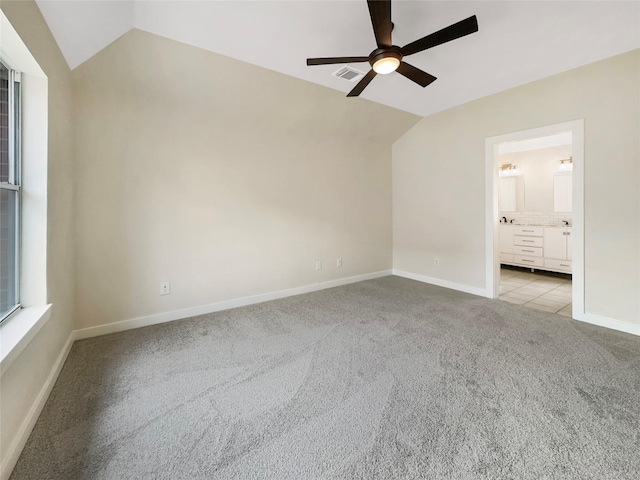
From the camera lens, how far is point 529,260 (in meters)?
5.38

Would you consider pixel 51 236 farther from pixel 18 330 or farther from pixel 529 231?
pixel 529 231

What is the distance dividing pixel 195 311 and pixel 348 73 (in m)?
3.12

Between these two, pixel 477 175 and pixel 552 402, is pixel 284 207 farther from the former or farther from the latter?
pixel 552 402

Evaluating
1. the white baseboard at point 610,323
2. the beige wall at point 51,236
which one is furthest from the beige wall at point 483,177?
the beige wall at point 51,236

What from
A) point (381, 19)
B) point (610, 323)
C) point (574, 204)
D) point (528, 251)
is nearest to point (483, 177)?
point (574, 204)

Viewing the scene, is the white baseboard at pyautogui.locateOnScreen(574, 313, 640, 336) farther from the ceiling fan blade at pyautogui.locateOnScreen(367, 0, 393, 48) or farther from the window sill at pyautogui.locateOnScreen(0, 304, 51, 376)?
the window sill at pyautogui.locateOnScreen(0, 304, 51, 376)

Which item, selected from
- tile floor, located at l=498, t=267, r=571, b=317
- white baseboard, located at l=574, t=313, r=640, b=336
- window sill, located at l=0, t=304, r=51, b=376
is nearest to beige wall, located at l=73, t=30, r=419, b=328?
window sill, located at l=0, t=304, r=51, b=376

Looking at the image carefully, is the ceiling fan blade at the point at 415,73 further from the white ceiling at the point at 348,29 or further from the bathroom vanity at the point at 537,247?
the bathroom vanity at the point at 537,247

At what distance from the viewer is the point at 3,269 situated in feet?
5.41

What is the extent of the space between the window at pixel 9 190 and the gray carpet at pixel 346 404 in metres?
0.75

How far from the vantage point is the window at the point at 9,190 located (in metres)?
1.63

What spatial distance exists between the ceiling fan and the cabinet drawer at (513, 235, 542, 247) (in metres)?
4.44

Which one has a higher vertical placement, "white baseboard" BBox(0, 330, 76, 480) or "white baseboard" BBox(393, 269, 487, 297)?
"white baseboard" BBox(393, 269, 487, 297)

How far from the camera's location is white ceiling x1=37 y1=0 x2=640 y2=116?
6.63ft
